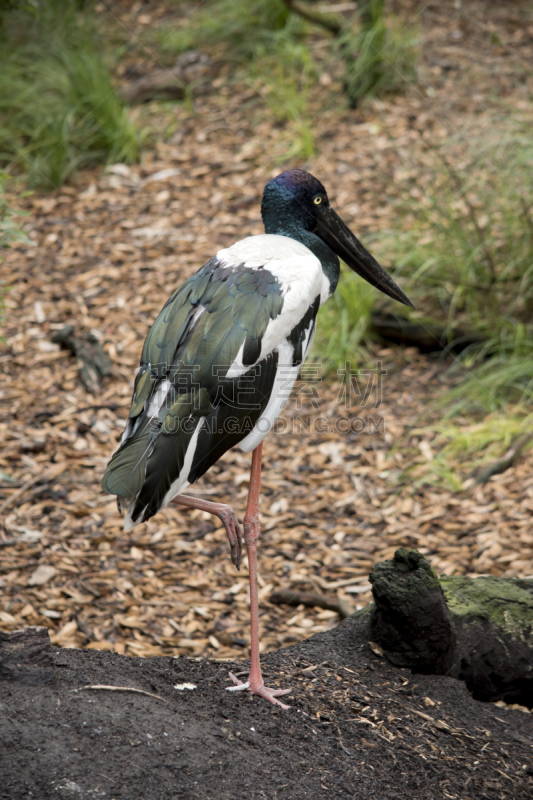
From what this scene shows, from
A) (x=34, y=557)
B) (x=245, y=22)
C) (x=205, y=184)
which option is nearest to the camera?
(x=34, y=557)

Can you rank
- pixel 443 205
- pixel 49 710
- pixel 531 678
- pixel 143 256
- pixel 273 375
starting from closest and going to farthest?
1. pixel 49 710
2. pixel 273 375
3. pixel 531 678
4. pixel 443 205
5. pixel 143 256

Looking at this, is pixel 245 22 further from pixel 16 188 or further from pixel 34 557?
pixel 34 557

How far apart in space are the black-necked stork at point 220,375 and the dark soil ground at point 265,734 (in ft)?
0.80

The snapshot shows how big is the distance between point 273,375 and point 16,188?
18.3ft

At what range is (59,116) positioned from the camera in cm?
796

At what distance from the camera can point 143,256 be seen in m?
7.36

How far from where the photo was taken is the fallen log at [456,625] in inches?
132

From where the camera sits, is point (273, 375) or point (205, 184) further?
point (205, 184)

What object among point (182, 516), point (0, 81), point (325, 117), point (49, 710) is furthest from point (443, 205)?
point (49, 710)

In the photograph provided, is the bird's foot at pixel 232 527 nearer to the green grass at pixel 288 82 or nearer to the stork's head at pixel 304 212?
the stork's head at pixel 304 212

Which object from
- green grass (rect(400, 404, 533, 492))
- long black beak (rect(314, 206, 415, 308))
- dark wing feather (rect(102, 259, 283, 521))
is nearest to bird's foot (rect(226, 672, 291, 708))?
dark wing feather (rect(102, 259, 283, 521))

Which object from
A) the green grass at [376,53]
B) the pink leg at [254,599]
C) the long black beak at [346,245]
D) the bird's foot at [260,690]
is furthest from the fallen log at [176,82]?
the bird's foot at [260,690]

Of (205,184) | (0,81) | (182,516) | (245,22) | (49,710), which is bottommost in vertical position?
(182,516)

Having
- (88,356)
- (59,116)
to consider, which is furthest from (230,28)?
(88,356)
